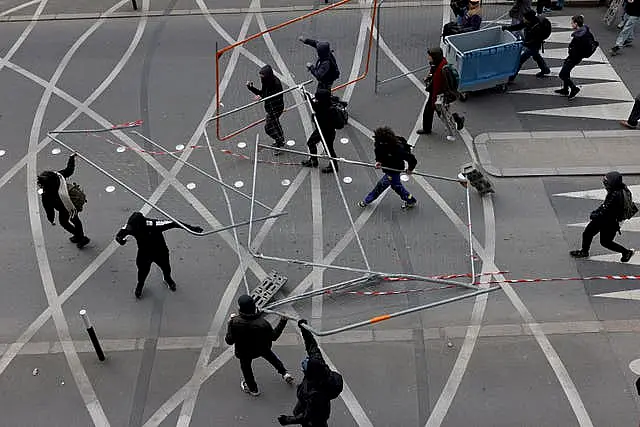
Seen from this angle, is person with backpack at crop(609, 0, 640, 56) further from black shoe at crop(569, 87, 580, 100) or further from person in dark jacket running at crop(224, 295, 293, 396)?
person in dark jacket running at crop(224, 295, 293, 396)

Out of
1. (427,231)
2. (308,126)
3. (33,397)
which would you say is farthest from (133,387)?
(308,126)

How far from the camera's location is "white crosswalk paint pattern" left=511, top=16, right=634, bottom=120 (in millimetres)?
12062

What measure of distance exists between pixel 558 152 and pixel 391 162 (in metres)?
3.39

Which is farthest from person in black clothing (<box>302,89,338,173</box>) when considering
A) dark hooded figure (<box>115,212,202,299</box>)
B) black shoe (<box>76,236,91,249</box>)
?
black shoe (<box>76,236,91,249</box>)

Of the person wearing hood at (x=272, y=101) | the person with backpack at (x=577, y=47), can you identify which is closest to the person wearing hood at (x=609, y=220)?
the person with backpack at (x=577, y=47)

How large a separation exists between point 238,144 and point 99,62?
425cm

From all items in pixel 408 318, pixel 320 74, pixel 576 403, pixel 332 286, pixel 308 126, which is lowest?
pixel 576 403

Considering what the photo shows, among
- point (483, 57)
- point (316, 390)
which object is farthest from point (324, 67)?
point (316, 390)

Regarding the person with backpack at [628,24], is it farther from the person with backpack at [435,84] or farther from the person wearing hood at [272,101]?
the person wearing hood at [272,101]

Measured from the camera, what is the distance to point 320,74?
11180 mm

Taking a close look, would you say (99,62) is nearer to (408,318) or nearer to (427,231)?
(427,231)

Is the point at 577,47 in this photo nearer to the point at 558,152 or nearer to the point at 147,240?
the point at 558,152

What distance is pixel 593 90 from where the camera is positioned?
495 inches

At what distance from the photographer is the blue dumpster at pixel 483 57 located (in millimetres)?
11977
